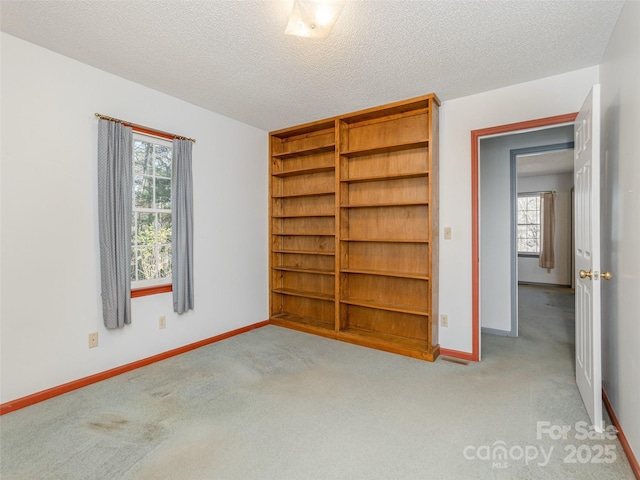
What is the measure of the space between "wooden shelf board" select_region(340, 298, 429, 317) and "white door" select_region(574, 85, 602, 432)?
47.9 inches

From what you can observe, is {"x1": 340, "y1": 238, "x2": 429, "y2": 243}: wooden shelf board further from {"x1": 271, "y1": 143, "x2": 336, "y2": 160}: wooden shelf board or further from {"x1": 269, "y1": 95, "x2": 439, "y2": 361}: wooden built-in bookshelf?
{"x1": 271, "y1": 143, "x2": 336, "y2": 160}: wooden shelf board

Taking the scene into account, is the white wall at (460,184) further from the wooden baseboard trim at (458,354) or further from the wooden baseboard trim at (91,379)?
the wooden baseboard trim at (91,379)

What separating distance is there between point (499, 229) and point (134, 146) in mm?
4090

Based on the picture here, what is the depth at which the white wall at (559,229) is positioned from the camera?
6992mm

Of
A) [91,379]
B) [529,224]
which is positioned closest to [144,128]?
[91,379]

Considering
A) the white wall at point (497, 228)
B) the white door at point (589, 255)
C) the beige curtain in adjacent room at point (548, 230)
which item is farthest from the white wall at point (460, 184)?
the beige curtain in adjacent room at point (548, 230)

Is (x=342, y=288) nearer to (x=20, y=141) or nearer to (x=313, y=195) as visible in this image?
(x=313, y=195)

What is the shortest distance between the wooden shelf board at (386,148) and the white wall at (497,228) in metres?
1.23

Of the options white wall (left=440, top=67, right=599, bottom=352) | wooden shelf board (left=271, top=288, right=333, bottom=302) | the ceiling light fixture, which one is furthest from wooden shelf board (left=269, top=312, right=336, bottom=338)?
the ceiling light fixture

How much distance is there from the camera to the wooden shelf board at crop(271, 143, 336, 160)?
380 centimetres

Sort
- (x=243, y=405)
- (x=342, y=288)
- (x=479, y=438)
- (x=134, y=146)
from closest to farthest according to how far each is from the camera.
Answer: (x=479, y=438) → (x=243, y=405) → (x=134, y=146) → (x=342, y=288)

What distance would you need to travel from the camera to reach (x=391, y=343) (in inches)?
128

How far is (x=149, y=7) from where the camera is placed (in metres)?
1.88

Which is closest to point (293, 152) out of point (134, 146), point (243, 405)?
point (134, 146)
